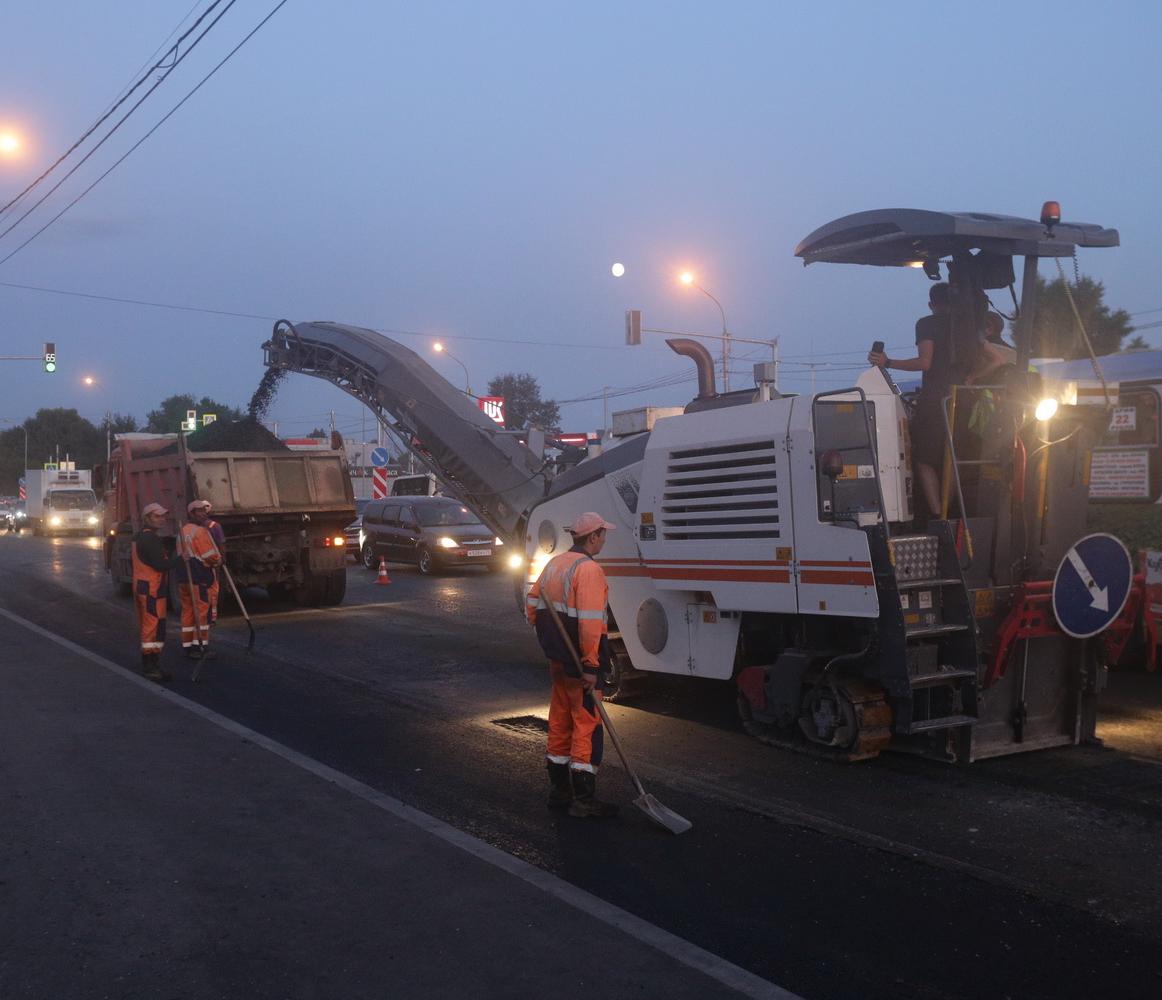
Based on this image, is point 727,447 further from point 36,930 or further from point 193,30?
point 193,30

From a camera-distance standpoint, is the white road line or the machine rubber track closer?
the white road line

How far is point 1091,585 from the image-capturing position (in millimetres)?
7277

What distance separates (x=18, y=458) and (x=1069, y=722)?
12189cm

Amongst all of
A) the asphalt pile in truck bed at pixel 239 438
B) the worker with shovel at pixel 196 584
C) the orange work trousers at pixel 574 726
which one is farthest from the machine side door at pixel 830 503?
the asphalt pile in truck bed at pixel 239 438

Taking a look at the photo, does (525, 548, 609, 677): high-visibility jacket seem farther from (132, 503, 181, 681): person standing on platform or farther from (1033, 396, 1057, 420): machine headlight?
(132, 503, 181, 681): person standing on platform

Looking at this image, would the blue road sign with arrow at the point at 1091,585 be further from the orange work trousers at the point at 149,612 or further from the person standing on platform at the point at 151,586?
the orange work trousers at the point at 149,612

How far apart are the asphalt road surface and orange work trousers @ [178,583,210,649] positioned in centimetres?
70

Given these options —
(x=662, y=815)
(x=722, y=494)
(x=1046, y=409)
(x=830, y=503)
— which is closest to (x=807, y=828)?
(x=662, y=815)

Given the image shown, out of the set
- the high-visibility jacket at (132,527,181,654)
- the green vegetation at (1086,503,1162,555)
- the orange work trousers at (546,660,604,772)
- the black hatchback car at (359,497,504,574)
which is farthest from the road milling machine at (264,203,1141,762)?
the black hatchback car at (359,497,504,574)

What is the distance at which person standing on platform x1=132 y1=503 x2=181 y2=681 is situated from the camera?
1094cm

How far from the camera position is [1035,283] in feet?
25.3

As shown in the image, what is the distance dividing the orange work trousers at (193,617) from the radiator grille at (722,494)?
5.63 meters

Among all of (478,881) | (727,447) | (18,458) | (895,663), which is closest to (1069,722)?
(895,663)

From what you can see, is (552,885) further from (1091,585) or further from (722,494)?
(1091,585)
